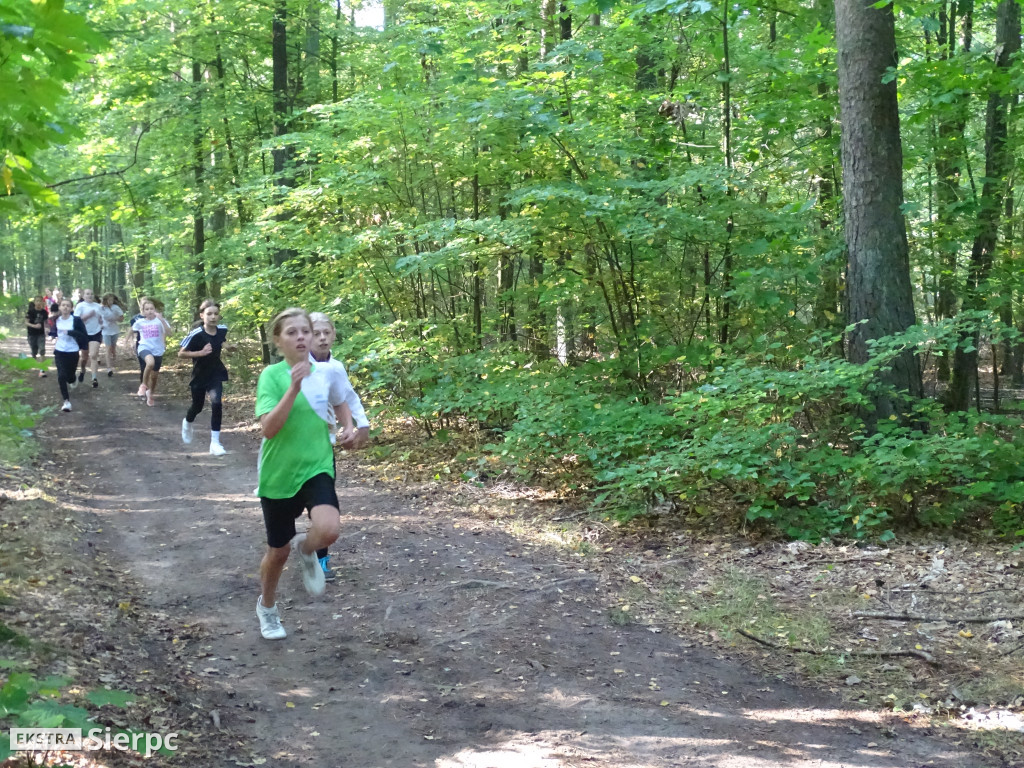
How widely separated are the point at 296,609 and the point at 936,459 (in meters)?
5.28

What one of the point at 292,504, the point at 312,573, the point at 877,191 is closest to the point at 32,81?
the point at 292,504

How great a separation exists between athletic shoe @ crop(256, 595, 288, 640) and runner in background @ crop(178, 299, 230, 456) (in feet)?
20.2

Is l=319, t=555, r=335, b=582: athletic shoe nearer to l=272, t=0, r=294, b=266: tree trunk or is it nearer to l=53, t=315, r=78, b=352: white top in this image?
l=53, t=315, r=78, b=352: white top

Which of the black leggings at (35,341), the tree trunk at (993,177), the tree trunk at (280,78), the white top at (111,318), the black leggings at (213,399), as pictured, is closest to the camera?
the tree trunk at (993,177)

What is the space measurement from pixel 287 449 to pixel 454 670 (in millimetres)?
1642

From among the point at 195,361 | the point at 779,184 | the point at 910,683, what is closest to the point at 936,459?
the point at 910,683

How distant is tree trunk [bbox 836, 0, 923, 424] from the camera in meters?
7.57

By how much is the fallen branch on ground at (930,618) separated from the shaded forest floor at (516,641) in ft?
0.16

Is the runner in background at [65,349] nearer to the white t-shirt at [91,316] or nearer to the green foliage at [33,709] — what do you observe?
the white t-shirt at [91,316]

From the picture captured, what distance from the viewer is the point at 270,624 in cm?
510

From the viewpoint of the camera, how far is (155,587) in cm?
604

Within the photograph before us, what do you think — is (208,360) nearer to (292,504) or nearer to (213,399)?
(213,399)

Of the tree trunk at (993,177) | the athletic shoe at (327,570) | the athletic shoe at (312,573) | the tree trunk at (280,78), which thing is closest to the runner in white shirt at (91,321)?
the tree trunk at (280,78)

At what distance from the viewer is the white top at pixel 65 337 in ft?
44.3
